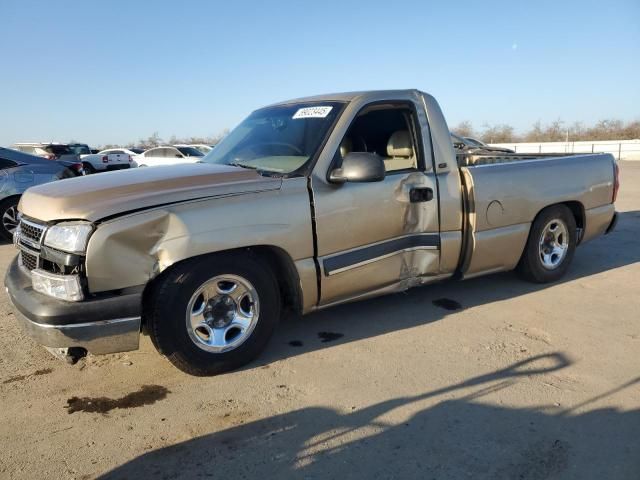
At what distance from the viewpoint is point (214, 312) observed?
3.45 m

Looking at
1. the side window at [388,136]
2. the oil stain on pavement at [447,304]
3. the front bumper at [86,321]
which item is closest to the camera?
the front bumper at [86,321]

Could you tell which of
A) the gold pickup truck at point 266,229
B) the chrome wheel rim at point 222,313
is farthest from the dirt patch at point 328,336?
the chrome wheel rim at point 222,313

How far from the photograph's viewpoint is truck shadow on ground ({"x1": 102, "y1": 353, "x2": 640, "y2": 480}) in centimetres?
247

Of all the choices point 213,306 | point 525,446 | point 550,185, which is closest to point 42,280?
point 213,306

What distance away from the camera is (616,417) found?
287 centimetres

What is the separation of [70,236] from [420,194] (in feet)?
8.59

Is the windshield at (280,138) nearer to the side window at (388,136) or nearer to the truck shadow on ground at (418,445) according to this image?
the side window at (388,136)

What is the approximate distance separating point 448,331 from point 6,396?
10.6 feet

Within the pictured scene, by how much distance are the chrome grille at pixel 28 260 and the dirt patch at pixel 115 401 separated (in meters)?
0.92

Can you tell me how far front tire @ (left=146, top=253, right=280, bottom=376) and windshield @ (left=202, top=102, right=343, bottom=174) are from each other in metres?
0.89

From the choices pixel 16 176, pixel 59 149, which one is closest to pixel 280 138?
pixel 16 176

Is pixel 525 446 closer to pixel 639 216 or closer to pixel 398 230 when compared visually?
pixel 398 230

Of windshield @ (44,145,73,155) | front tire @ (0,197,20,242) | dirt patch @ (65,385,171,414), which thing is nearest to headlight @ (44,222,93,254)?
dirt patch @ (65,385,171,414)

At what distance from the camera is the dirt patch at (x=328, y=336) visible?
4.07m
